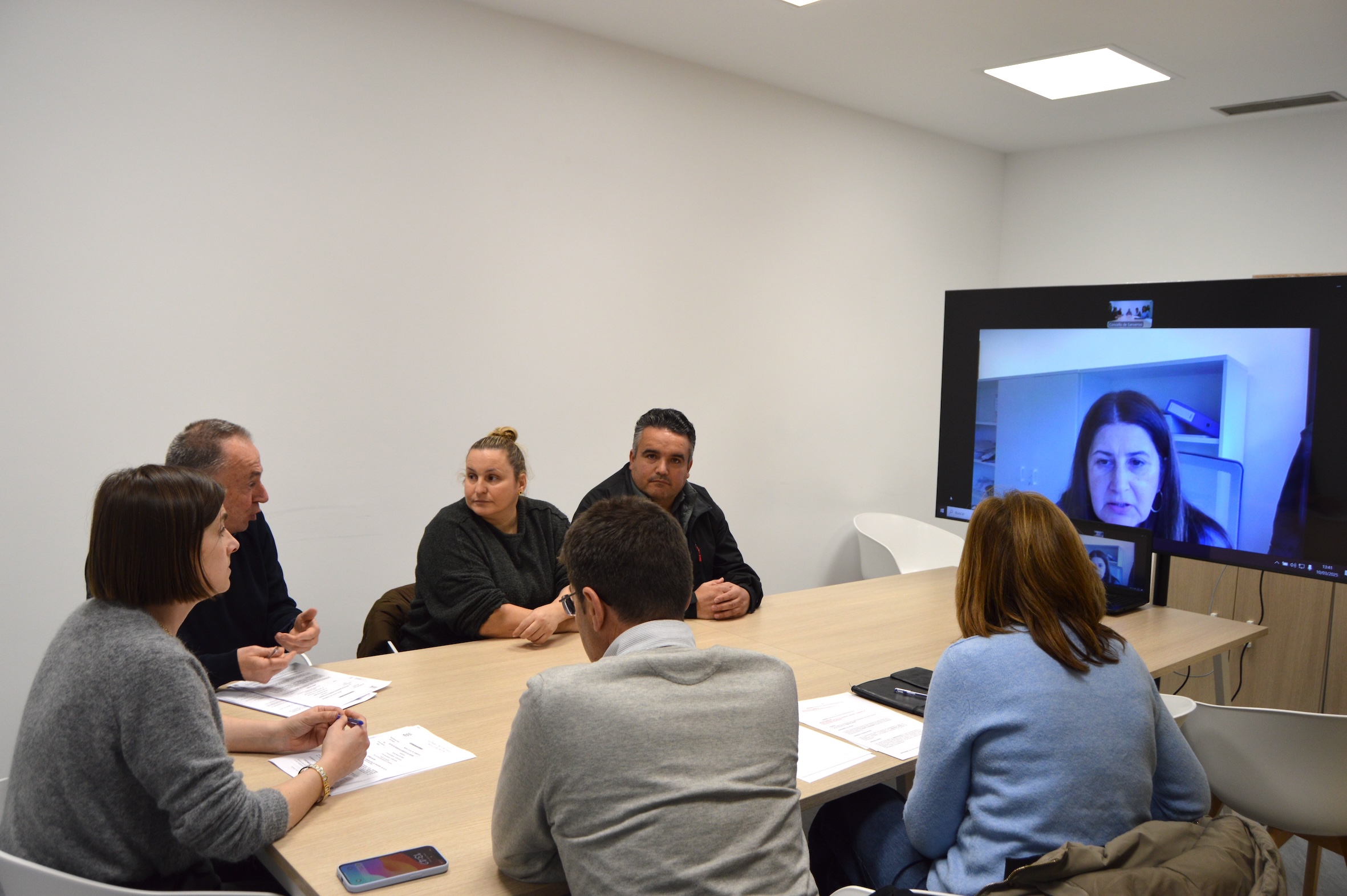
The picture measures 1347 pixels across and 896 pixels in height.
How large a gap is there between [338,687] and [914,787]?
1330 millimetres

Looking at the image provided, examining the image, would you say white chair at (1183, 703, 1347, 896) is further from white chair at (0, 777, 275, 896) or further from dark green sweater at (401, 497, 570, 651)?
white chair at (0, 777, 275, 896)

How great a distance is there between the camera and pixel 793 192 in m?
5.19

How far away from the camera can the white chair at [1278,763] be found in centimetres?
221

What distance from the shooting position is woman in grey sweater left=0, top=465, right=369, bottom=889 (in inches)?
53.8

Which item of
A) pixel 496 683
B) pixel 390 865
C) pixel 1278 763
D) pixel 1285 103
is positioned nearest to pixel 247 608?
pixel 496 683

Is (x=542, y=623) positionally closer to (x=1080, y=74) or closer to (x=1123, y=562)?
(x=1123, y=562)

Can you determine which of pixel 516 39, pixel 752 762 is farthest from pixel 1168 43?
pixel 752 762

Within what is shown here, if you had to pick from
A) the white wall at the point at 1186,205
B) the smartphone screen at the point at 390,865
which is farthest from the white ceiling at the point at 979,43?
the smartphone screen at the point at 390,865

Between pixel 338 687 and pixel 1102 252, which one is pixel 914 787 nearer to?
pixel 338 687

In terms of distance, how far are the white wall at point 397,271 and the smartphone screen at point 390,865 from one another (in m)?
2.28

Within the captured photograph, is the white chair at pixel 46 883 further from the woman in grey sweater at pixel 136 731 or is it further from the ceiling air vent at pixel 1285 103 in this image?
the ceiling air vent at pixel 1285 103

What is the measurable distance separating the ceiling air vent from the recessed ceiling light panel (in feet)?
2.51

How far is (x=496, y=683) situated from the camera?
2.30 m

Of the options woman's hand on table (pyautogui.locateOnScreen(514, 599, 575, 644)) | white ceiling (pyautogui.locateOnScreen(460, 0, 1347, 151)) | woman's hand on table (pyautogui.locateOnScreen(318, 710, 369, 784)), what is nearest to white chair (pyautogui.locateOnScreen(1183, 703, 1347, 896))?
woman's hand on table (pyautogui.locateOnScreen(514, 599, 575, 644))
